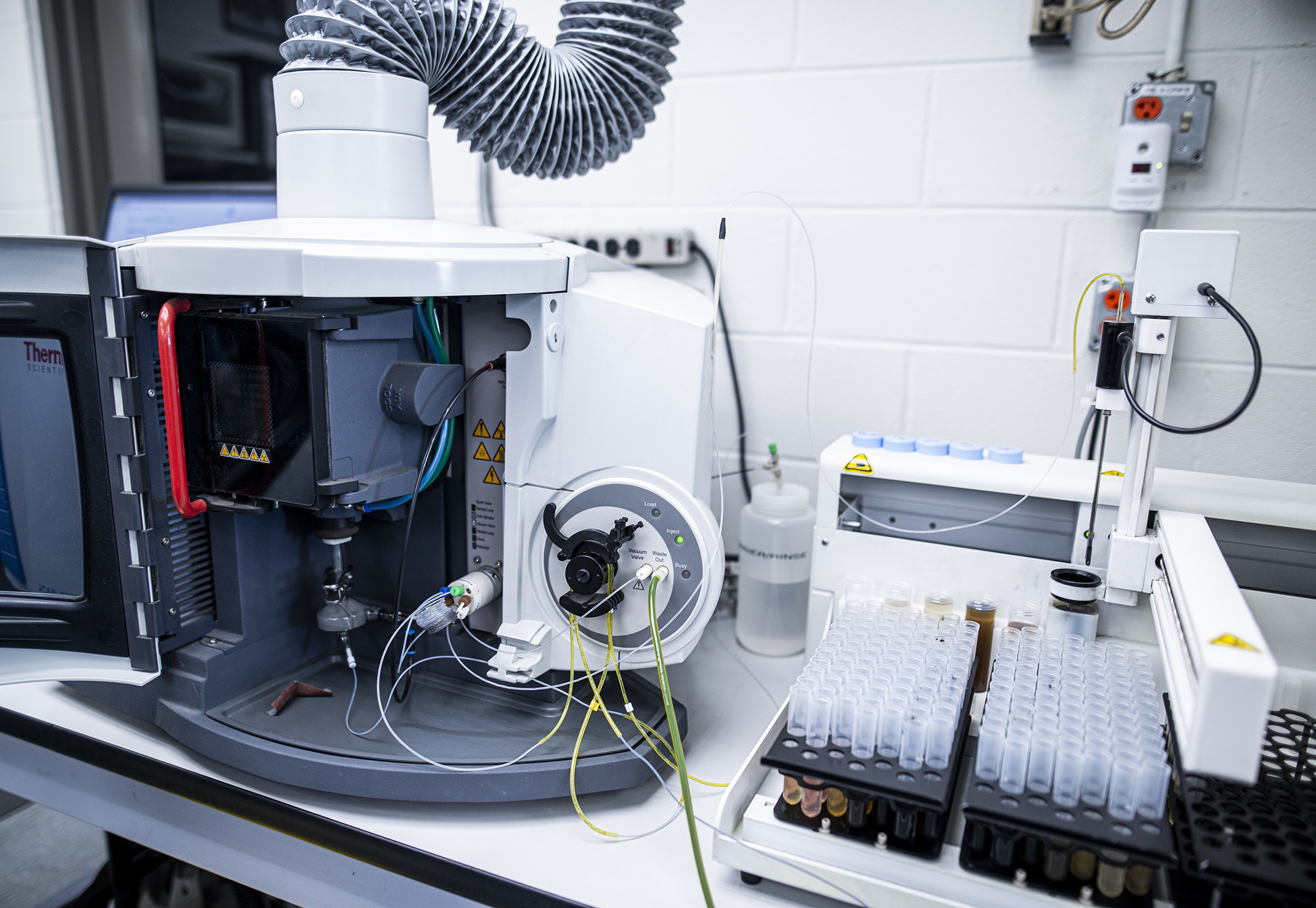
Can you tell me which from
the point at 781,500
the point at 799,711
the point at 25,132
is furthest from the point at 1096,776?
the point at 25,132

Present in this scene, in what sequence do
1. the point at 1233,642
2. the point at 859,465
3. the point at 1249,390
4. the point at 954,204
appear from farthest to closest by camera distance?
the point at 954,204 < the point at 859,465 < the point at 1249,390 < the point at 1233,642

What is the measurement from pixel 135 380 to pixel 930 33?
115cm

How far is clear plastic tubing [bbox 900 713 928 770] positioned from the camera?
639mm

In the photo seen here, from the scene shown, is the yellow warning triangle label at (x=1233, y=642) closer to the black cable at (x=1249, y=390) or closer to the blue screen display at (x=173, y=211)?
the black cable at (x=1249, y=390)

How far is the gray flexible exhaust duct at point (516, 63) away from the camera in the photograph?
0.79 m

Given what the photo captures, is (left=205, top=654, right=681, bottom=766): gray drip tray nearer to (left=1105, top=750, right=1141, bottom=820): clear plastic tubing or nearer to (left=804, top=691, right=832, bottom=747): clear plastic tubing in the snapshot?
(left=804, top=691, right=832, bottom=747): clear plastic tubing

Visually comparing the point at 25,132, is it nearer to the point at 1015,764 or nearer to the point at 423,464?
the point at 423,464

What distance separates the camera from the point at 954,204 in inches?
47.9

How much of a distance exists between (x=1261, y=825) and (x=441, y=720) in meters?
0.72

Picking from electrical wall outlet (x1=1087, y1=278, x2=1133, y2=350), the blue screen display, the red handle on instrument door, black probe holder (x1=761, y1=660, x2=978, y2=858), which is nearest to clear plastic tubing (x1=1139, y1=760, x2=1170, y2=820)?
black probe holder (x1=761, y1=660, x2=978, y2=858)

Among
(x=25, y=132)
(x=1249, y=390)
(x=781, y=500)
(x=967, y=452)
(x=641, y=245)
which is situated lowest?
(x=781, y=500)

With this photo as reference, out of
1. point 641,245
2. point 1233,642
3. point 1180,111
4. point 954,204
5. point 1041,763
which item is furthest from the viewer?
point 641,245

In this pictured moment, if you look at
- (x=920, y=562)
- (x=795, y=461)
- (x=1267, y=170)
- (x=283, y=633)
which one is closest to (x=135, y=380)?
(x=283, y=633)

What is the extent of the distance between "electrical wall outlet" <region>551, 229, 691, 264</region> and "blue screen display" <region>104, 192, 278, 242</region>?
611 millimetres
